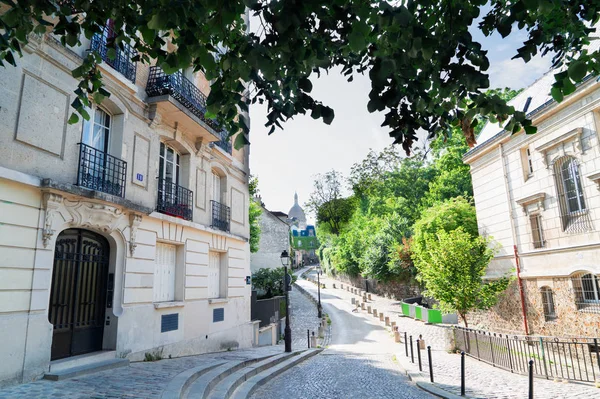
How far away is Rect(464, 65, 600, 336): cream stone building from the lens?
13.6 metres

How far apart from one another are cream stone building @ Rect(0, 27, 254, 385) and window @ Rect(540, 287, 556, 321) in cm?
1207

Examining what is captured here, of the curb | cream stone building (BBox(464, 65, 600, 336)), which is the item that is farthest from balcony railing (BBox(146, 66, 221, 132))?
cream stone building (BBox(464, 65, 600, 336))

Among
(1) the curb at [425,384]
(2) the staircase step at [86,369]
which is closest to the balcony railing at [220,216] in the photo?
(2) the staircase step at [86,369]

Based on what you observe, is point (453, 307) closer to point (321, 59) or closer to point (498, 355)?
point (498, 355)

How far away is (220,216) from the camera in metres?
14.2

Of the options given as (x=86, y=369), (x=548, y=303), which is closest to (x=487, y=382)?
(x=548, y=303)

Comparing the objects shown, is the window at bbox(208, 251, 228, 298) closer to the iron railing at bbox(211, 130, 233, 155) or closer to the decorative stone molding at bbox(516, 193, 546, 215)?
the iron railing at bbox(211, 130, 233, 155)

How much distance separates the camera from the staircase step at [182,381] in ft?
19.6

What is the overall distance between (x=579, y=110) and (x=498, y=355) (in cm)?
900

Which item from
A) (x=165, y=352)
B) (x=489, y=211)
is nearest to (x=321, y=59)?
(x=165, y=352)

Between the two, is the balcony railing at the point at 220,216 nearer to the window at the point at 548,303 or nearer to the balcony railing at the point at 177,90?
the balcony railing at the point at 177,90

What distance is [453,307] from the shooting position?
52.4 feet

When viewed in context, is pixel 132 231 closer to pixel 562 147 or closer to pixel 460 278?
pixel 460 278

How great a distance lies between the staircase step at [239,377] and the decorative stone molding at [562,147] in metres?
12.5
